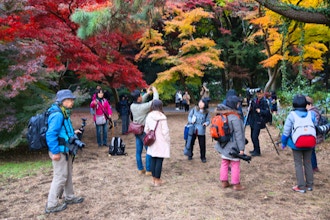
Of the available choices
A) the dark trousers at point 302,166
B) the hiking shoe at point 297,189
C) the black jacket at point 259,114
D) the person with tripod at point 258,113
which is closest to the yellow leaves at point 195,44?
the person with tripod at point 258,113

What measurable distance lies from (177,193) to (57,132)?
2.07 meters

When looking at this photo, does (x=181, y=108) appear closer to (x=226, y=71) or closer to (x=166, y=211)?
(x=226, y=71)

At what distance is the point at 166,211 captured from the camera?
13.1ft

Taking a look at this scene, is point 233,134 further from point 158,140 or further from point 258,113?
point 258,113

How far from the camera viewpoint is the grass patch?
614 centimetres

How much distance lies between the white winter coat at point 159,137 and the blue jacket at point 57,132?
4.73ft

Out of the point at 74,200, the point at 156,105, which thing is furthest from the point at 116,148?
the point at 74,200

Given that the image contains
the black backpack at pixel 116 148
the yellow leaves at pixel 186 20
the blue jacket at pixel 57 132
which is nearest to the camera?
the blue jacket at pixel 57 132

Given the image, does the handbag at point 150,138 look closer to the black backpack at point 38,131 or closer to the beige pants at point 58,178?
the beige pants at point 58,178

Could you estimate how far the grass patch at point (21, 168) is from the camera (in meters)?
6.14

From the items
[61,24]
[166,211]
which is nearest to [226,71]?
[61,24]

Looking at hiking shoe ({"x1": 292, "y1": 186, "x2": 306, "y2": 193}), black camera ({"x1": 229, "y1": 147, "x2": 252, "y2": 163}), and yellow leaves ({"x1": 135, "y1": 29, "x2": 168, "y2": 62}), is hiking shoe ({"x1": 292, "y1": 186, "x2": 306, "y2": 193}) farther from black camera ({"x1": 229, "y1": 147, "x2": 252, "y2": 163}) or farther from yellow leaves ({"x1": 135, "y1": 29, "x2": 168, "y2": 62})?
yellow leaves ({"x1": 135, "y1": 29, "x2": 168, "y2": 62})

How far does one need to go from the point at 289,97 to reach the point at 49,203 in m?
8.12

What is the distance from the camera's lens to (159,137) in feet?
16.2
